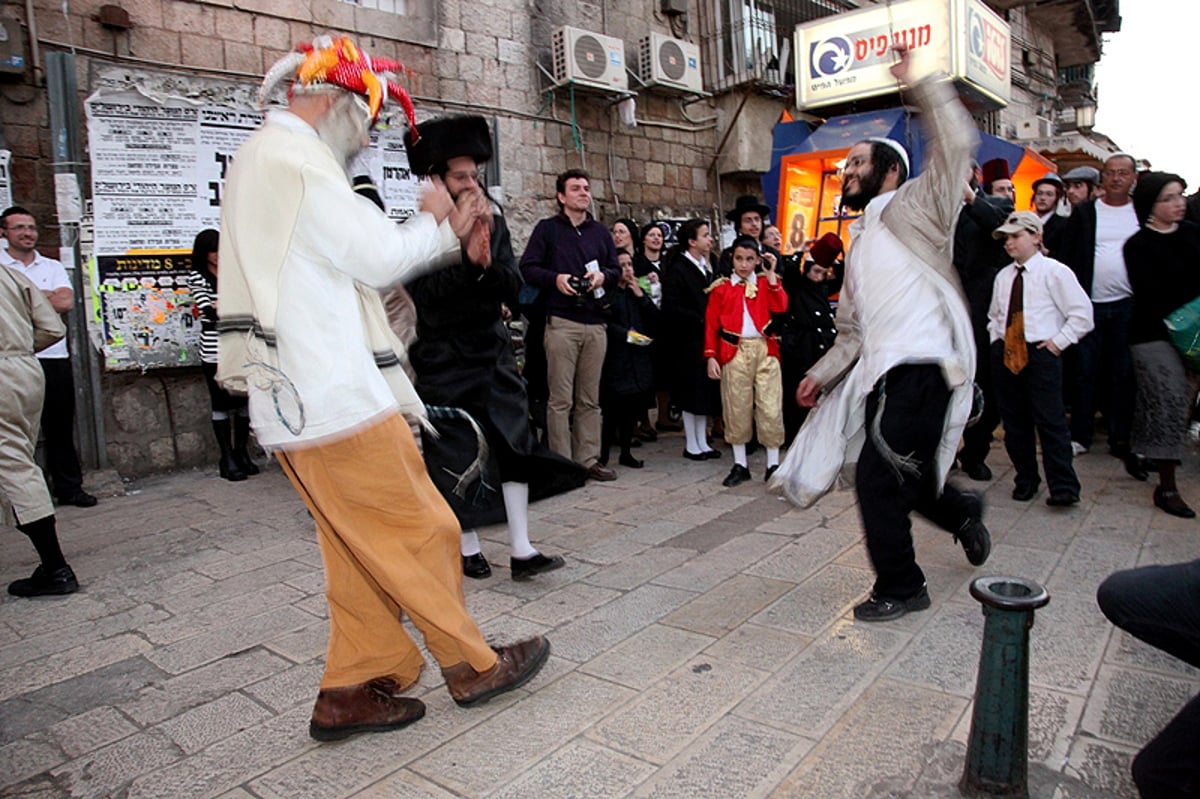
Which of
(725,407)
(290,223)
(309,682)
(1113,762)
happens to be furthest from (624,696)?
(725,407)

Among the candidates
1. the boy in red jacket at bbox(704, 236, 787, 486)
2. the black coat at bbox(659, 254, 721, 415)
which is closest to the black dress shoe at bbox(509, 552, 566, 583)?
the boy in red jacket at bbox(704, 236, 787, 486)

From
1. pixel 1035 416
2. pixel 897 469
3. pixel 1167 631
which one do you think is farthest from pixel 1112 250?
pixel 1167 631

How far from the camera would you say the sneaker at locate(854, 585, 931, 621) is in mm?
3330

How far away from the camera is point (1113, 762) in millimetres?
2311

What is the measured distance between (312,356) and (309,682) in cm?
144

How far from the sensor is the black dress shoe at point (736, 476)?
5934 mm

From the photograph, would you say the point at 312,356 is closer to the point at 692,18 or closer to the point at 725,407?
the point at 725,407

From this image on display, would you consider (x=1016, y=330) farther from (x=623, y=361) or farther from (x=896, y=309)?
(x=623, y=361)

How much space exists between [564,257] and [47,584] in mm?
3641

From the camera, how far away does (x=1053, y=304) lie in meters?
5.09

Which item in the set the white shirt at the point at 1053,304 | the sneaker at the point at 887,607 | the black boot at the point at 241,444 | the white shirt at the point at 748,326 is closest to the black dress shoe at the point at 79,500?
the black boot at the point at 241,444

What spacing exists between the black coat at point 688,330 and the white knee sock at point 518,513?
3.01 meters

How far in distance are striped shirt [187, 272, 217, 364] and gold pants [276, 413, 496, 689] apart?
457 cm

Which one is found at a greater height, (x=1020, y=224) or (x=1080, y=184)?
(x=1080, y=184)
